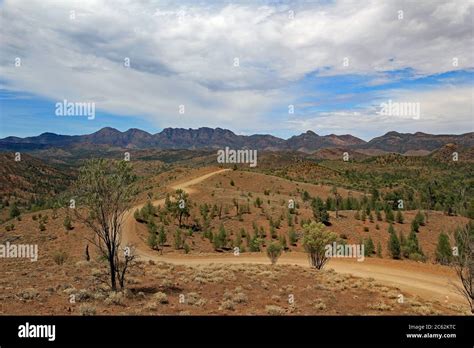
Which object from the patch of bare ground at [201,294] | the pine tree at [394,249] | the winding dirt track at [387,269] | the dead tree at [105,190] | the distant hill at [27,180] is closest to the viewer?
the patch of bare ground at [201,294]

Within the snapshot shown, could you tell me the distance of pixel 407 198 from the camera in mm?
67188

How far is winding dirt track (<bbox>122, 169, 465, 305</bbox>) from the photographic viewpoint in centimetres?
1919

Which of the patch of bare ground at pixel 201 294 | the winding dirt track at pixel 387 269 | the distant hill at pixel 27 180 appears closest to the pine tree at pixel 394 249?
the winding dirt track at pixel 387 269

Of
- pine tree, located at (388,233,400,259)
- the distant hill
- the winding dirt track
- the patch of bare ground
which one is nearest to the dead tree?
the patch of bare ground

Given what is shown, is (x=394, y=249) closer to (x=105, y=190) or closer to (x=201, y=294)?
(x=201, y=294)

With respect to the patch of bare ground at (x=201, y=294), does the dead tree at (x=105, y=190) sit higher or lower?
higher

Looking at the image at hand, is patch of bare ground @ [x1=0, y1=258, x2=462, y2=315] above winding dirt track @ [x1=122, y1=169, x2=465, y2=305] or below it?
above

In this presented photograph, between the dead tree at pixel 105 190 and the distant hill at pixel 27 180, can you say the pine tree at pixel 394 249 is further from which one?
the distant hill at pixel 27 180

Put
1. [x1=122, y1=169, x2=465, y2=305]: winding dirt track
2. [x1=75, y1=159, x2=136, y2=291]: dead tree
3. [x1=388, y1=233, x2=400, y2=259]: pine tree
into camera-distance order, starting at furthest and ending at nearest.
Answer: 1. [x1=388, y1=233, x2=400, y2=259]: pine tree
2. [x1=122, y1=169, x2=465, y2=305]: winding dirt track
3. [x1=75, y1=159, x2=136, y2=291]: dead tree

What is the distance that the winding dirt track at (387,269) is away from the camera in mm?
19188

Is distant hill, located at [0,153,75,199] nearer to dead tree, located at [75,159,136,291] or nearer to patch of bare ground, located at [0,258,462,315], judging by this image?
patch of bare ground, located at [0,258,462,315]
